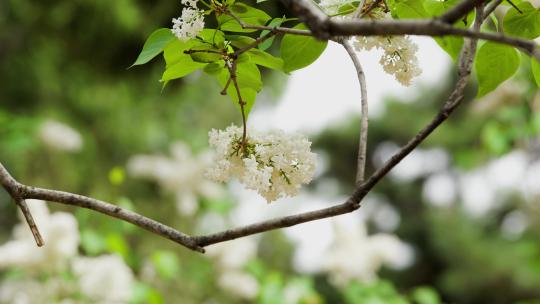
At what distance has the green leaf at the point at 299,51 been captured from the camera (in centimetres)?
42

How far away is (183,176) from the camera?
2107 mm

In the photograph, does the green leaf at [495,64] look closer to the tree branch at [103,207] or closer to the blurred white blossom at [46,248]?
the tree branch at [103,207]

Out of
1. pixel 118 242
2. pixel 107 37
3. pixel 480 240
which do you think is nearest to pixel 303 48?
pixel 118 242

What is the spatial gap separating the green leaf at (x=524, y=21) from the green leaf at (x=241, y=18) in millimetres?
159

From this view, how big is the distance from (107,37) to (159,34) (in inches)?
108

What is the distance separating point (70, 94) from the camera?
3457mm

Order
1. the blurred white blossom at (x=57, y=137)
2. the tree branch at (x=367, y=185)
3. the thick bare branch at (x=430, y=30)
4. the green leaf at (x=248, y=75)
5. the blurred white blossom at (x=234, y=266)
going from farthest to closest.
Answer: the blurred white blossom at (x=57, y=137), the blurred white blossom at (x=234, y=266), the green leaf at (x=248, y=75), the tree branch at (x=367, y=185), the thick bare branch at (x=430, y=30)

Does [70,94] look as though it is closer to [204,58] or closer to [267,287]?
[267,287]

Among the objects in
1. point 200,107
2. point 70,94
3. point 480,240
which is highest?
point 480,240

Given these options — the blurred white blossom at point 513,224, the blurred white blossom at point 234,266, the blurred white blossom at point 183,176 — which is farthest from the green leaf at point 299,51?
the blurred white blossom at point 513,224

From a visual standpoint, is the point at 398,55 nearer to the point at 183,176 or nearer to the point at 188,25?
the point at 188,25

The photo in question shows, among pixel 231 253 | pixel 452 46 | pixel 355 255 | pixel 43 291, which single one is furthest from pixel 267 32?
pixel 355 255

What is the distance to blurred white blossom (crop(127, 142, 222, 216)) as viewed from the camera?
6.82ft

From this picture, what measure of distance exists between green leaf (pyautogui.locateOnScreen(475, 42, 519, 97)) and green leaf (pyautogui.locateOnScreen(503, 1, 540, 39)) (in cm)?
1
